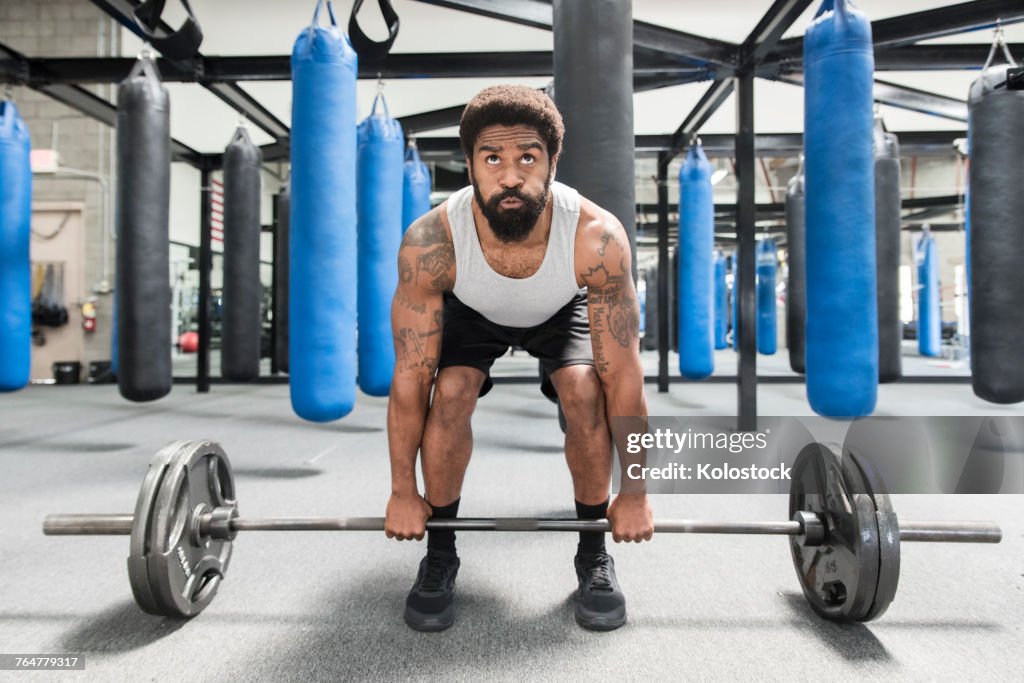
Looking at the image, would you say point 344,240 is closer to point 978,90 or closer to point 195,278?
point 978,90

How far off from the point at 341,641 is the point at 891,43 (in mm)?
3200

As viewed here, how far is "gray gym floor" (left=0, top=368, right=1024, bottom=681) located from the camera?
1.06 metres

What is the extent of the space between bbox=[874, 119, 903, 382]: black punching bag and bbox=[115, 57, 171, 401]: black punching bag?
3.27m

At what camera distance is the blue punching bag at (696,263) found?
12.1ft

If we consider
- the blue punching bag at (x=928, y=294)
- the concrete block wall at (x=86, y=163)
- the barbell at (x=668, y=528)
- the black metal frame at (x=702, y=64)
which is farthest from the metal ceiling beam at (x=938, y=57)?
the concrete block wall at (x=86, y=163)

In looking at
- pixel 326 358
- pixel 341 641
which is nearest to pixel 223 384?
pixel 326 358

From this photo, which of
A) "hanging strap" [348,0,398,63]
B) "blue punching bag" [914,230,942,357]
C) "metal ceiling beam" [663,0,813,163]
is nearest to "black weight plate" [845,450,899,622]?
"hanging strap" [348,0,398,63]

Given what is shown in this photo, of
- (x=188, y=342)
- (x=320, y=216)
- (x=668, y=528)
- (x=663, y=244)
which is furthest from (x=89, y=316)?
(x=668, y=528)

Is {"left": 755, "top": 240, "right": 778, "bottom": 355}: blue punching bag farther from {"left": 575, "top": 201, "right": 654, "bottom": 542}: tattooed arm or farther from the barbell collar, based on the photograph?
{"left": 575, "top": 201, "right": 654, "bottom": 542}: tattooed arm

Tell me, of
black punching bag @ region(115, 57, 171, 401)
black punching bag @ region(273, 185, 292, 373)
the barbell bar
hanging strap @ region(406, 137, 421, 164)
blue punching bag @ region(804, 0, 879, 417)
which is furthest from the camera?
black punching bag @ region(273, 185, 292, 373)

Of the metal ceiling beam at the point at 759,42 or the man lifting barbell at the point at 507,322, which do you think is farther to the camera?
the metal ceiling beam at the point at 759,42

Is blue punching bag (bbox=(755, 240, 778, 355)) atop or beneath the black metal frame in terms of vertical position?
beneath

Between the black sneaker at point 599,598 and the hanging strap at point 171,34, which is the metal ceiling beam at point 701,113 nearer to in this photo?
the hanging strap at point 171,34

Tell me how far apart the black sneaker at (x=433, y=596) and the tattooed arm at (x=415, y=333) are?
0.17m
